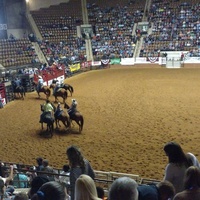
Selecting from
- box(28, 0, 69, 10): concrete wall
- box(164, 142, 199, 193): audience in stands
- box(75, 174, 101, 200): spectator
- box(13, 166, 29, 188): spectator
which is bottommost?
box(13, 166, 29, 188): spectator

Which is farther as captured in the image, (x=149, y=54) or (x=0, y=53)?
(x=149, y=54)

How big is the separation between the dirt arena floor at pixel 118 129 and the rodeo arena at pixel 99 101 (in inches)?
1.6

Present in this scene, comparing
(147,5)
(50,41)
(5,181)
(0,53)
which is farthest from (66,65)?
(5,181)

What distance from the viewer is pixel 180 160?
14.8 feet

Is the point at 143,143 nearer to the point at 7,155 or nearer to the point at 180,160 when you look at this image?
the point at 7,155

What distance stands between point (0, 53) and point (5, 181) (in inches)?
1097

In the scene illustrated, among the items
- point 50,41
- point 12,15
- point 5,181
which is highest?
point 12,15

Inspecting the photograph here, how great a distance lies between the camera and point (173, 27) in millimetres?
37969

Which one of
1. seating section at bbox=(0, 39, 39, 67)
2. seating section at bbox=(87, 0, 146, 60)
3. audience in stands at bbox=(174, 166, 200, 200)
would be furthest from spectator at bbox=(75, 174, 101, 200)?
seating section at bbox=(87, 0, 146, 60)

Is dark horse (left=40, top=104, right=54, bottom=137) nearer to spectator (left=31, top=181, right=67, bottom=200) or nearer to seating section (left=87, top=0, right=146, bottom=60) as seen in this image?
spectator (left=31, top=181, right=67, bottom=200)

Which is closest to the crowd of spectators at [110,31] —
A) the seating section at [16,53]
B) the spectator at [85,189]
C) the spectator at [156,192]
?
the seating section at [16,53]

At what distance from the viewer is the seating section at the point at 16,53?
1230 inches

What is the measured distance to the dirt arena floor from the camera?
10.1m

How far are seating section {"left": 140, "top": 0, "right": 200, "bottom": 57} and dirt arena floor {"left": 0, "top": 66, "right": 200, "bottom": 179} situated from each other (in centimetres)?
1480
